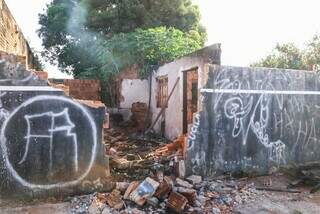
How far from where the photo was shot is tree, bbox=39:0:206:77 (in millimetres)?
18859

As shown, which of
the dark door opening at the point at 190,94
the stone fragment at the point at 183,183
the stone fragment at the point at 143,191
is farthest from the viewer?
the dark door opening at the point at 190,94

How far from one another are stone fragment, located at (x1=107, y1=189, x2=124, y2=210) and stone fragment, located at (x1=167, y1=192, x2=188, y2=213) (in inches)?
32.6

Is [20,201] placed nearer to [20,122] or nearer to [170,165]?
[20,122]

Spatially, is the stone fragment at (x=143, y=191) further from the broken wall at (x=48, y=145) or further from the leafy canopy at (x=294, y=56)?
the leafy canopy at (x=294, y=56)

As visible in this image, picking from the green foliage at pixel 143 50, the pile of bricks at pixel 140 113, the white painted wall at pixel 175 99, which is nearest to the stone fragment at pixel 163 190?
the white painted wall at pixel 175 99

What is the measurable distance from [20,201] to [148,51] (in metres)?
8.49

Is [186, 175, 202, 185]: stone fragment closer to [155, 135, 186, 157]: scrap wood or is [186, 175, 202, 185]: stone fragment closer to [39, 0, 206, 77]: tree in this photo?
[155, 135, 186, 157]: scrap wood

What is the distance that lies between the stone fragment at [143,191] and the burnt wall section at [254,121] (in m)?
1.28

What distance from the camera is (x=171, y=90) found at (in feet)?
35.4

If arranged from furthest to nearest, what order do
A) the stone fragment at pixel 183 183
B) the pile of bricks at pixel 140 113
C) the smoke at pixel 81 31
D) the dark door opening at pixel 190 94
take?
the smoke at pixel 81 31 < the pile of bricks at pixel 140 113 < the dark door opening at pixel 190 94 < the stone fragment at pixel 183 183

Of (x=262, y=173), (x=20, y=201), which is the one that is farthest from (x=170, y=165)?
(x=20, y=201)

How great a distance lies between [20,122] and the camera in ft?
18.9

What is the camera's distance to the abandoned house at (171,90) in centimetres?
819

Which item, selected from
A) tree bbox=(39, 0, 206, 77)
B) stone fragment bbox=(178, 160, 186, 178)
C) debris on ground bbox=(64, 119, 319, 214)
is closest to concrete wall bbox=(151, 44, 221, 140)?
stone fragment bbox=(178, 160, 186, 178)
